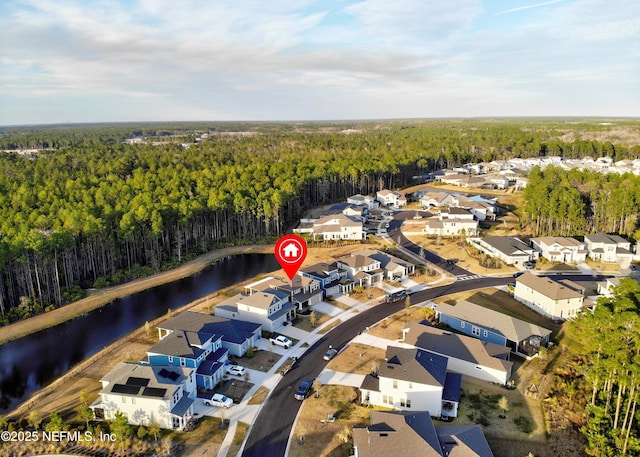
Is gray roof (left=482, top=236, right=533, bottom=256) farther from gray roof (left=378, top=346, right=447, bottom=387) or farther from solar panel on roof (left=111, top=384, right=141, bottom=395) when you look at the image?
solar panel on roof (left=111, top=384, right=141, bottom=395)


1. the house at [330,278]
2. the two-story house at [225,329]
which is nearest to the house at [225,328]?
the two-story house at [225,329]

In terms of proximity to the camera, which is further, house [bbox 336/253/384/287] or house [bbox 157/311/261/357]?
house [bbox 336/253/384/287]

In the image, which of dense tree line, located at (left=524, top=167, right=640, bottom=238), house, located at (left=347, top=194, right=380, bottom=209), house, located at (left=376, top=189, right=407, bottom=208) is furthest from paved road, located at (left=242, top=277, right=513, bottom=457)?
house, located at (left=376, top=189, right=407, bottom=208)

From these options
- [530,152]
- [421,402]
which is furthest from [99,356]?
[530,152]

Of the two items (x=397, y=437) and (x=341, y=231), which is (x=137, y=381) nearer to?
(x=397, y=437)

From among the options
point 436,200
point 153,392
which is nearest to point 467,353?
point 153,392

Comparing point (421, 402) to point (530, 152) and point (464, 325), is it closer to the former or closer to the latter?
point (464, 325)
